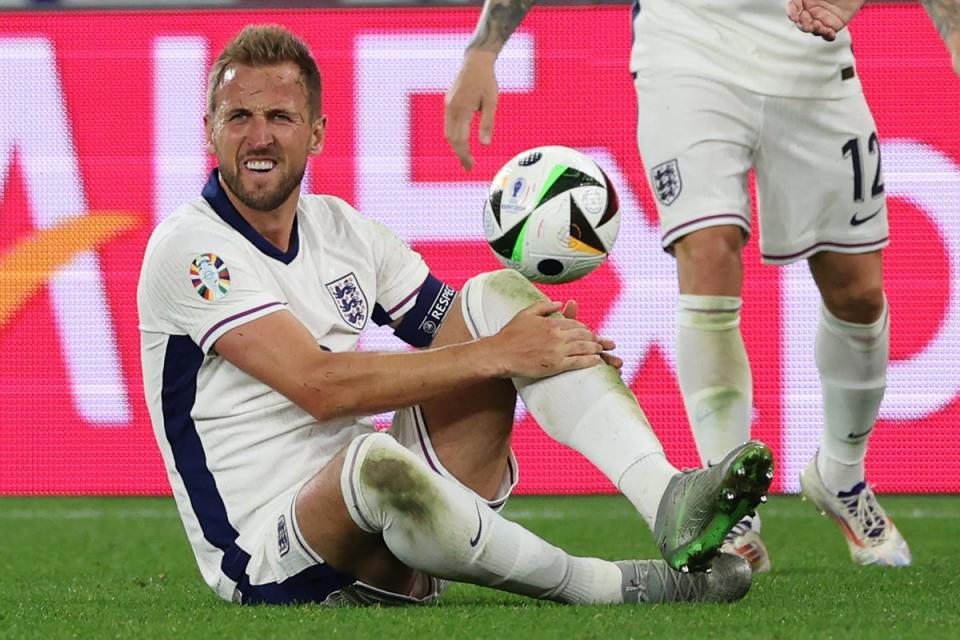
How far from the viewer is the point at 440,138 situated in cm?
597

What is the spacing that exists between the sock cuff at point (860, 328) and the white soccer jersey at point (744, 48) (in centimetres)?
56

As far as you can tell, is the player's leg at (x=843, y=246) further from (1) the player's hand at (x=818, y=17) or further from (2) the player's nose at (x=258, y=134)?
(2) the player's nose at (x=258, y=134)

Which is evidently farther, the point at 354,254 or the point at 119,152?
the point at 119,152

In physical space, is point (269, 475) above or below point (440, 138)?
above

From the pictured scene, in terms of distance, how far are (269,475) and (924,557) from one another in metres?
1.98

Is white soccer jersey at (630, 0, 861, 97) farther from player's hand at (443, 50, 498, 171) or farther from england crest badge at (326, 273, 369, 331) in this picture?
england crest badge at (326, 273, 369, 331)

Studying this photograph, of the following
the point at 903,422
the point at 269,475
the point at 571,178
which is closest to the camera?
the point at 269,475

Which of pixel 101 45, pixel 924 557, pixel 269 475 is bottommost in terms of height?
pixel 924 557

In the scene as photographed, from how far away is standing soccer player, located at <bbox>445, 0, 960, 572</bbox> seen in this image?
12.7 feet

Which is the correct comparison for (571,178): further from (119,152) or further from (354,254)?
(119,152)

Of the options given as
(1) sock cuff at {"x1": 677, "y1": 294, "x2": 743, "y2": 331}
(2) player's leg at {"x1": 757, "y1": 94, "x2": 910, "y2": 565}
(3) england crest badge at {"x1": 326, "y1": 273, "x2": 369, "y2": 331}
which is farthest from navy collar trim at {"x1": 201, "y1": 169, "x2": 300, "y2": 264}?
(2) player's leg at {"x1": 757, "y1": 94, "x2": 910, "y2": 565}

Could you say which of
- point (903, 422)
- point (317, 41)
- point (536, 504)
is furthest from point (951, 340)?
point (317, 41)

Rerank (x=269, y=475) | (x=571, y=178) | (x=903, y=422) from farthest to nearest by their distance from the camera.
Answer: (x=903, y=422)
(x=571, y=178)
(x=269, y=475)

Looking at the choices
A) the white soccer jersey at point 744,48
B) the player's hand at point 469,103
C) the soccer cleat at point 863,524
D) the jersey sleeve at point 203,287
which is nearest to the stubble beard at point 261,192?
the jersey sleeve at point 203,287
